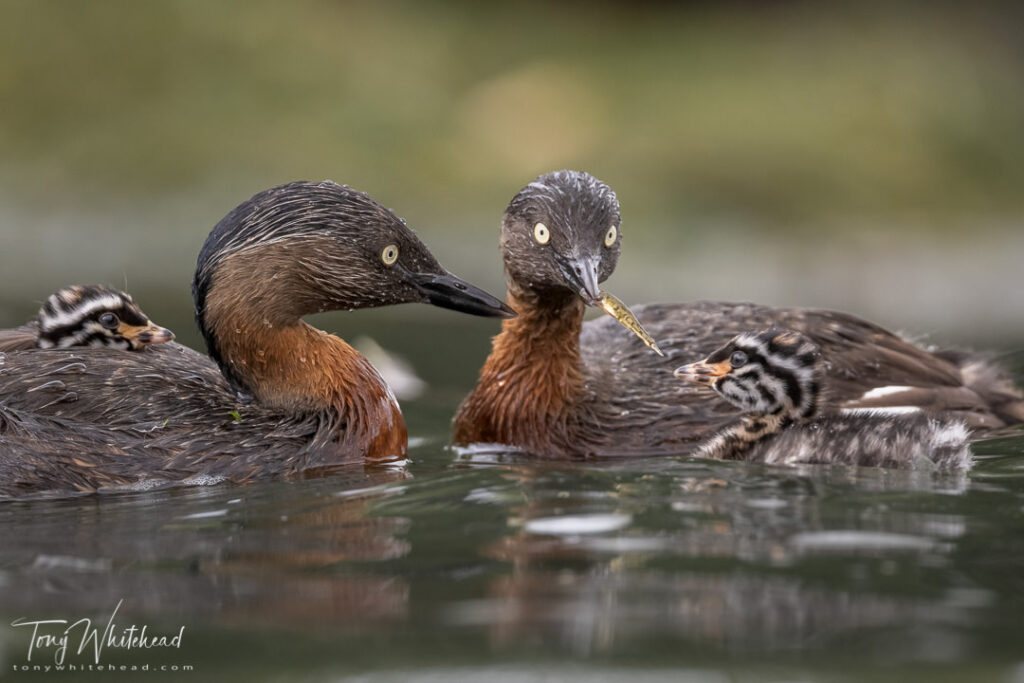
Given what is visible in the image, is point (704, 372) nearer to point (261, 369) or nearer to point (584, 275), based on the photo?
point (584, 275)

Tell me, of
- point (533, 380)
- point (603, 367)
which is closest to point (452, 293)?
point (533, 380)

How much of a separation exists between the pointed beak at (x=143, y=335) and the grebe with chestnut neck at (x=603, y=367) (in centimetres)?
168

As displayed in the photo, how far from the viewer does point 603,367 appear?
7914 millimetres

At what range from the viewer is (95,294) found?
7.13 m

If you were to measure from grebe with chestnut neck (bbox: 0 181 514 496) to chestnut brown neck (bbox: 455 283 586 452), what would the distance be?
1.84ft

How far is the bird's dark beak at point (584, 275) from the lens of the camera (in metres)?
6.95

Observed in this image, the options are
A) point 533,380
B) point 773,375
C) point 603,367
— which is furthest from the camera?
point 603,367

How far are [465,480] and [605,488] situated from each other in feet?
2.19

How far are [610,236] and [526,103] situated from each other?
967cm

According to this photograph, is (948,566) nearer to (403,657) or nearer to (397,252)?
(403,657)

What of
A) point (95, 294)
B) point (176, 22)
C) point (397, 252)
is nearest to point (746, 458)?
point (397, 252)

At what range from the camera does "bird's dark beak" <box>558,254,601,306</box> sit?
6.95 m

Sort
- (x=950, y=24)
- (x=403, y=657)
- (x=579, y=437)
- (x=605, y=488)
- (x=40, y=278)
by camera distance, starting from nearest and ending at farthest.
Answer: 1. (x=403, y=657)
2. (x=605, y=488)
3. (x=579, y=437)
4. (x=40, y=278)
5. (x=950, y=24)

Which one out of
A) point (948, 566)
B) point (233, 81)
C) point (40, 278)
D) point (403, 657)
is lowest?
point (403, 657)
